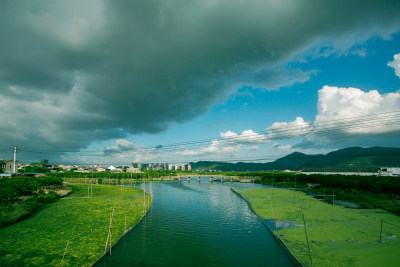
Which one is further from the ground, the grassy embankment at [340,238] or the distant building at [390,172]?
the grassy embankment at [340,238]

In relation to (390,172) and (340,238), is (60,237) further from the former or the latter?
(390,172)

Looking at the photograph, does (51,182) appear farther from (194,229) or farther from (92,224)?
(194,229)

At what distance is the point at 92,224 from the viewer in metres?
20.4

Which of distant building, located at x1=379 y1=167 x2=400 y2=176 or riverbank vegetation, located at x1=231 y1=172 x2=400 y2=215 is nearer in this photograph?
riverbank vegetation, located at x1=231 y1=172 x2=400 y2=215

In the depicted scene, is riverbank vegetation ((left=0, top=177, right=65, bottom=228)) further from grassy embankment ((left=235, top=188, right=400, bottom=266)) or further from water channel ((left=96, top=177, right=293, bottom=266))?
grassy embankment ((left=235, top=188, right=400, bottom=266))

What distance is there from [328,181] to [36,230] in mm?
68189

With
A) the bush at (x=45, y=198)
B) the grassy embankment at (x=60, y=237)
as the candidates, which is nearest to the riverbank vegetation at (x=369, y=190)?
the grassy embankment at (x=60, y=237)

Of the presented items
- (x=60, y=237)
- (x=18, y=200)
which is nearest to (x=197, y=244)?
(x=60, y=237)

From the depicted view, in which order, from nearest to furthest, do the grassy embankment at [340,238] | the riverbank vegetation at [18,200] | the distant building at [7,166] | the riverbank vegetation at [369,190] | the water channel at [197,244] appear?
the grassy embankment at [340,238]
the water channel at [197,244]
the riverbank vegetation at [18,200]
the riverbank vegetation at [369,190]
the distant building at [7,166]

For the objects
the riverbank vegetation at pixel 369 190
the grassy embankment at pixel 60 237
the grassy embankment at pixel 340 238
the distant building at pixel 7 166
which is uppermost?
the distant building at pixel 7 166

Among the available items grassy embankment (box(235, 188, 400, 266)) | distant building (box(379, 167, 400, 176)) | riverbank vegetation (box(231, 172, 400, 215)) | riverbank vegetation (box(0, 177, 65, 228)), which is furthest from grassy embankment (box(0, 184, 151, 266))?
distant building (box(379, 167, 400, 176))

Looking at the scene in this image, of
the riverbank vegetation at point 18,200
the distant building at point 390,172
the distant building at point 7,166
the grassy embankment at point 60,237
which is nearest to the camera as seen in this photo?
the grassy embankment at point 60,237

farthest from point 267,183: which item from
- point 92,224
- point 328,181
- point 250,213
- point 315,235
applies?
point 92,224

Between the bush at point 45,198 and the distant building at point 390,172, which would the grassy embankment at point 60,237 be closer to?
the bush at point 45,198
